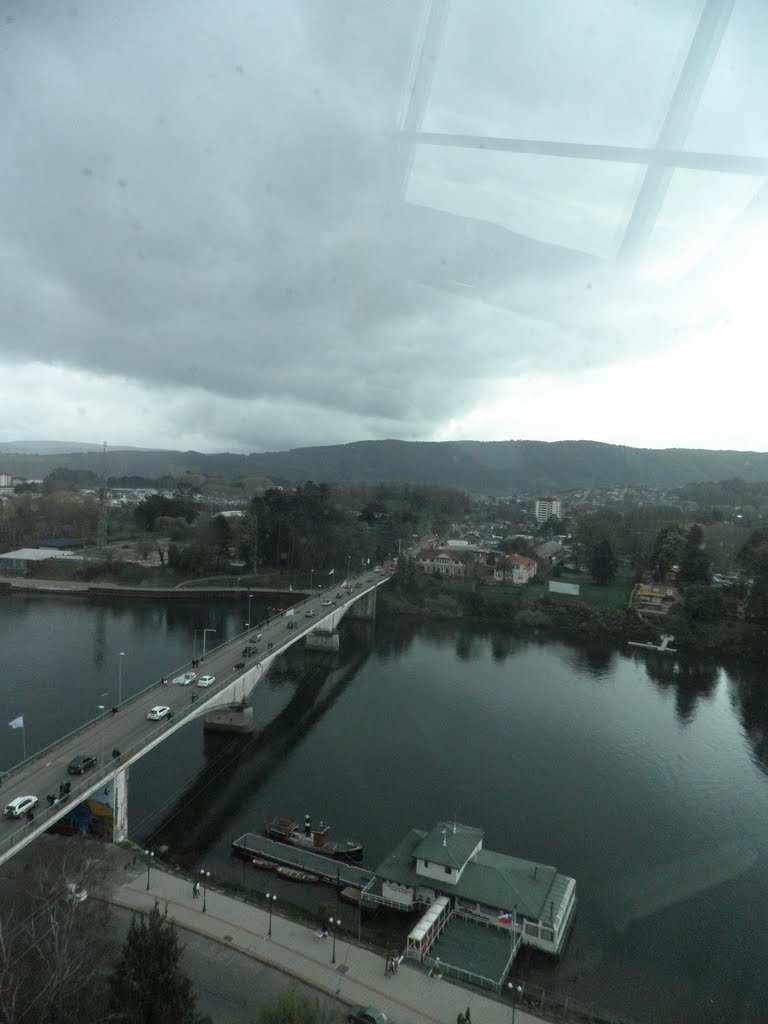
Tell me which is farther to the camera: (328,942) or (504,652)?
(504,652)

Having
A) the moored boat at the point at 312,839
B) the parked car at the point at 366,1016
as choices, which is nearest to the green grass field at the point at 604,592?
the moored boat at the point at 312,839

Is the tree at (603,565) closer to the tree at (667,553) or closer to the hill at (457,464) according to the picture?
the tree at (667,553)

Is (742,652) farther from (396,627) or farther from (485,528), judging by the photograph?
(485,528)

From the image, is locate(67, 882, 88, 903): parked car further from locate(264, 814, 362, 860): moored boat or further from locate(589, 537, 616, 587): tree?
locate(589, 537, 616, 587): tree

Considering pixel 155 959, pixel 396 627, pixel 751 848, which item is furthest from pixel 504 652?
pixel 155 959

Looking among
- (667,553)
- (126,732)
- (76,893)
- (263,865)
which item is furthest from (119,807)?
(667,553)

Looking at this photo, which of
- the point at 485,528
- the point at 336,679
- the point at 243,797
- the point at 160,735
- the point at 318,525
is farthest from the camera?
the point at 485,528

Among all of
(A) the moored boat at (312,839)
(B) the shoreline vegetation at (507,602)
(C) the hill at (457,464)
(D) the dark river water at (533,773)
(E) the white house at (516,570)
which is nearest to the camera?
(D) the dark river water at (533,773)
